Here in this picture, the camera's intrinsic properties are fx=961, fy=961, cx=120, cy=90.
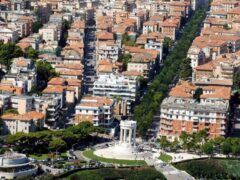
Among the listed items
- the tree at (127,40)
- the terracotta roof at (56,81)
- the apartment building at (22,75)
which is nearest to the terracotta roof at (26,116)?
the apartment building at (22,75)

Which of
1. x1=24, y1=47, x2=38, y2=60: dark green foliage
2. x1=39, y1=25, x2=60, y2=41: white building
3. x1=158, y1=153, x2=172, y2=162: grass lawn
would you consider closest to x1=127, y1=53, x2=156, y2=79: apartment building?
x1=24, y1=47, x2=38, y2=60: dark green foliage

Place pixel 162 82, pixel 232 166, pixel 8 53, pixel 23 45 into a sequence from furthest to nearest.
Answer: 1. pixel 23 45
2. pixel 8 53
3. pixel 162 82
4. pixel 232 166

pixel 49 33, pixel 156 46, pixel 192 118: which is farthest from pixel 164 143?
pixel 49 33

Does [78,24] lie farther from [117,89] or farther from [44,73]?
[117,89]

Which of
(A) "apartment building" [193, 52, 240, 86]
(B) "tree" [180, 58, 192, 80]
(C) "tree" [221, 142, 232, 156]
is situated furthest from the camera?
(B) "tree" [180, 58, 192, 80]

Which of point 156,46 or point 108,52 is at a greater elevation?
point 156,46

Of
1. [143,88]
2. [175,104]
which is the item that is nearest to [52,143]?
[175,104]

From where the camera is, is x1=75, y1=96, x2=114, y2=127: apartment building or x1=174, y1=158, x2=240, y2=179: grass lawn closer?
x1=174, y1=158, x2=240, y2=179: grass lawn

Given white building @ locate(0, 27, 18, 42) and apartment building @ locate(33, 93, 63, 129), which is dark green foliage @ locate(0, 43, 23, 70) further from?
apartment building @ locate(33, 93, 63, 129)
